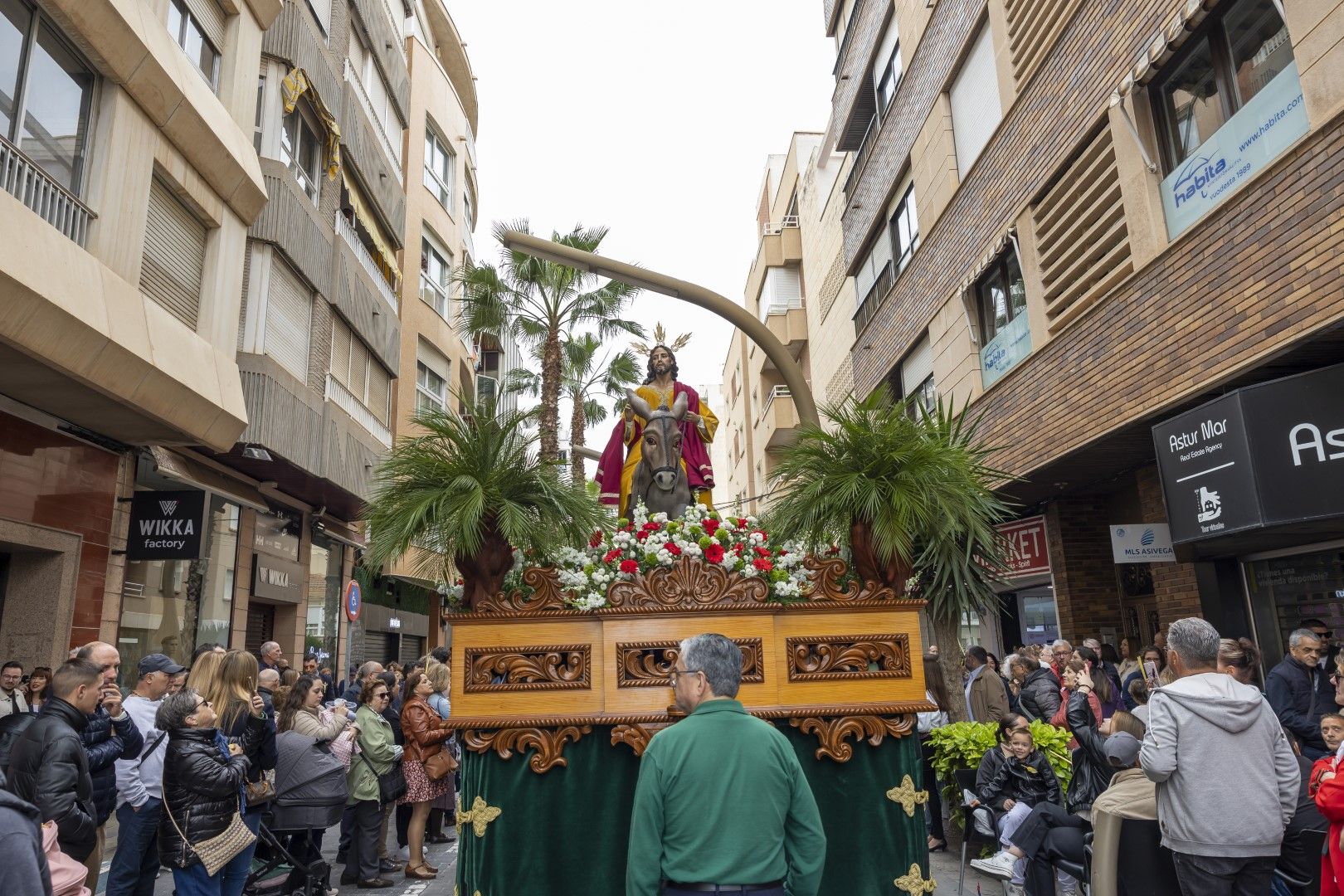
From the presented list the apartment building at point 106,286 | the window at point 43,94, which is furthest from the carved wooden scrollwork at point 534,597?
the window at point 43,94

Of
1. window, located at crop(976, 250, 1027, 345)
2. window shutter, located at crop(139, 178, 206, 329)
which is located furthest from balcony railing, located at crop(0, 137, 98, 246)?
window, located at crop(976, 250, 1027, 345)

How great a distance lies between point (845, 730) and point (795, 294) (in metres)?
31.3

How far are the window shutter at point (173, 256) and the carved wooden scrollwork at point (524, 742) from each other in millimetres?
8692

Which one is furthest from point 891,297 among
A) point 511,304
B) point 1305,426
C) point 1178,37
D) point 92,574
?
point 92,574

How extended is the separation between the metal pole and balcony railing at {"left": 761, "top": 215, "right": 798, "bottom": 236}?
27105 mm

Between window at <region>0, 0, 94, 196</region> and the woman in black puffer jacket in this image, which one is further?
window at <region>0, 0, 94, 196</region>

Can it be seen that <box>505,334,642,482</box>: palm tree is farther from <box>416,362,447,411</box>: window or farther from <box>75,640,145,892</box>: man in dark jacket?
<box>75,640,145,892</box>: man in dark jacket

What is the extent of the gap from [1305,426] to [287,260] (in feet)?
45.8

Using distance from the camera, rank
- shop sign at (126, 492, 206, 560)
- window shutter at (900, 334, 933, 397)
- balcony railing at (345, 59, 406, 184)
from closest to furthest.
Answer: shop sign at (126, 492, 206, 560) < window shutter at (900, 334, 933, 397) < balcony railing at (345, 59, 406, 184)

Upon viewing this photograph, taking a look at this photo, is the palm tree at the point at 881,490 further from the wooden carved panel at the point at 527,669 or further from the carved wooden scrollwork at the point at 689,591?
the wooden carved panel at the point at 527,669

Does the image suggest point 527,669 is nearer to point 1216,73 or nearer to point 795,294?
point 1216,73

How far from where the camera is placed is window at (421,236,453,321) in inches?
1046

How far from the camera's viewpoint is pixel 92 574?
1137 cm

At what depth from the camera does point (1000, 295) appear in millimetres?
15141
